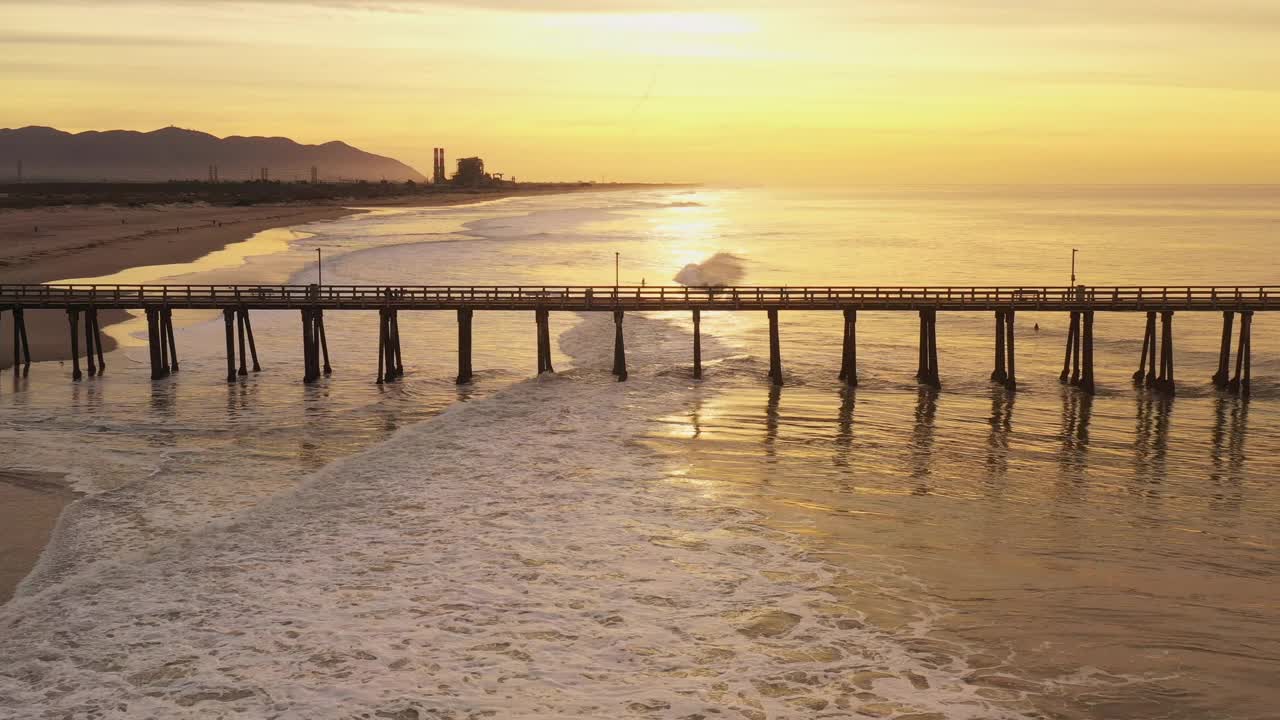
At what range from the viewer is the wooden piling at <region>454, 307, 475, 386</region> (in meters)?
43.9

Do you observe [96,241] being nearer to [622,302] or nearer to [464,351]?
[464,351]

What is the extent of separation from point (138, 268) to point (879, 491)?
230 feet

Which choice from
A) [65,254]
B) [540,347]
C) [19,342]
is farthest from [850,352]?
[65,254]

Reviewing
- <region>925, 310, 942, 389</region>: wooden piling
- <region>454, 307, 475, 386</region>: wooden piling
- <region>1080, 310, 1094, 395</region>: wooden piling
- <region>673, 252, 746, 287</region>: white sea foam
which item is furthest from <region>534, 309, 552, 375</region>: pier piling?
<region>673, 252, 746, 287</region>: white sea foam

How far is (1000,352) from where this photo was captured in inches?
1786

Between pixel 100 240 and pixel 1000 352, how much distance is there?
85.3 metres

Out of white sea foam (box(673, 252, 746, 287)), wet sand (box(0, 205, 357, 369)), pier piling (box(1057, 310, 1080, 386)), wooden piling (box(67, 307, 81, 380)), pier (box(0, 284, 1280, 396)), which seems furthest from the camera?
white sea foam (box(673, 252, 746, 287))

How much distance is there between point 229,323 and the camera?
4319 centimetres

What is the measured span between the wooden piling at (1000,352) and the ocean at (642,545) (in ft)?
2.05

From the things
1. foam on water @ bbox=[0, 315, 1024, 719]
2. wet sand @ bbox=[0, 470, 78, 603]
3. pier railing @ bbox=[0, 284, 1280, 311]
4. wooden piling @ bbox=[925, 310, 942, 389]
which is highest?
pier railing @ bbox=[0, 284, 1280, 311]

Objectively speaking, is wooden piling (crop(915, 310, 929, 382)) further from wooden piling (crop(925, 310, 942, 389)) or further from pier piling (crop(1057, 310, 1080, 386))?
pier piling (crop(1057, 310, 1080, 386))

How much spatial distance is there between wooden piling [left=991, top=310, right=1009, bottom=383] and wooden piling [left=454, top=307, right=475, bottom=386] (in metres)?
22.1

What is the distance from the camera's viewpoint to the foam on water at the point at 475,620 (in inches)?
696

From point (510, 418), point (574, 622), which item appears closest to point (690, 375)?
point (510, 418)
